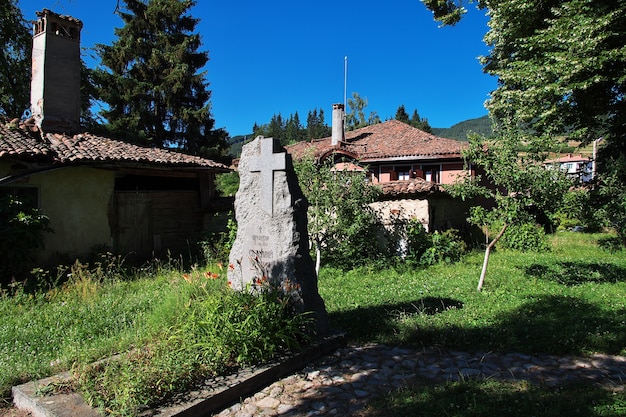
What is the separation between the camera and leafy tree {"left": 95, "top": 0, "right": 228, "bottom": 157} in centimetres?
2103

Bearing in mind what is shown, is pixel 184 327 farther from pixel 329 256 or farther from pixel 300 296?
pixel 329 256

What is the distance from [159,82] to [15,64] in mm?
6561

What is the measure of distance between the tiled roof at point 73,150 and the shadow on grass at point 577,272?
31.6ft

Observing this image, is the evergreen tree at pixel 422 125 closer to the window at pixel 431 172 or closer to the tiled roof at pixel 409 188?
the window at pixel 431 172

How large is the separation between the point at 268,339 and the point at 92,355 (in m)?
1.87

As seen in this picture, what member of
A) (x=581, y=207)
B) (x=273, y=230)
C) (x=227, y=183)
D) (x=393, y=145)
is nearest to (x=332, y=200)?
(x=273, y=230)

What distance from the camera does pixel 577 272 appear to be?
939 centimetres

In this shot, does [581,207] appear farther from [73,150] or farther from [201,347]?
[73,150]

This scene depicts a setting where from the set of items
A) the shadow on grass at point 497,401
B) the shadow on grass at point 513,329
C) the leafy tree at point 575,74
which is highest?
the leafy tree at point 575,74

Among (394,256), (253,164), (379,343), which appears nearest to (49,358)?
(253,164)

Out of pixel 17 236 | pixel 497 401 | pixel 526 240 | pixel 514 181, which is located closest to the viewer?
pixel 497 401

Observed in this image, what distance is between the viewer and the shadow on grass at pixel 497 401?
3225mm

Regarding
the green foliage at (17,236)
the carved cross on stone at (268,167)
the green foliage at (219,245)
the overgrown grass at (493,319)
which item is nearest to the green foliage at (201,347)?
the carved cross on stone at (268,167)

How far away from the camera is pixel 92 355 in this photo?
168 inches
